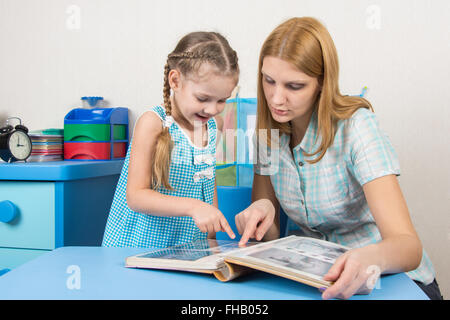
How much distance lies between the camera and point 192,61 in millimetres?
1046

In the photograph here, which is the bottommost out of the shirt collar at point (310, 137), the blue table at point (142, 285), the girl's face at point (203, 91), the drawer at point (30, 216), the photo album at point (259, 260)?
the drawer at point (30, 216)

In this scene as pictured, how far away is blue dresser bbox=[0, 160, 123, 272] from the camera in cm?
134

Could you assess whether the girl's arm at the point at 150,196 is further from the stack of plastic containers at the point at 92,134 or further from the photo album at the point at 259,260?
the stack of plastic containers at the point at 92,134

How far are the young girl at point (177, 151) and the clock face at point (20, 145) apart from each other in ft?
1.82

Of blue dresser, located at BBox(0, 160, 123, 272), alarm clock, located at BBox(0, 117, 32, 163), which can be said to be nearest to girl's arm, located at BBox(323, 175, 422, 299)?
blue dresser, located at BBox(0, 160, 123, 272)

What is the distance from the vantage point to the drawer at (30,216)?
1.35 m

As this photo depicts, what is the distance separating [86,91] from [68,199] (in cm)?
63

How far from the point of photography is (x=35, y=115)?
1.90 m

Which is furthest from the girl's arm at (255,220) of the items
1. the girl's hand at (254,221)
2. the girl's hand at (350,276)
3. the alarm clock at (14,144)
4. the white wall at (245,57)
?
the alarm clock at (14,144)

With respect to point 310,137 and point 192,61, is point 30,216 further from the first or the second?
point 310,137

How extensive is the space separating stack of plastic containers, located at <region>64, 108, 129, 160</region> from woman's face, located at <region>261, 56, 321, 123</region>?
86 cm
